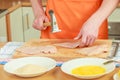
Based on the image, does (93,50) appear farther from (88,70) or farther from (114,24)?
(114,24)

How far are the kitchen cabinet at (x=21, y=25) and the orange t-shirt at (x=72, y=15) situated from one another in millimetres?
1118

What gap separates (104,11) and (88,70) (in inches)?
17.4

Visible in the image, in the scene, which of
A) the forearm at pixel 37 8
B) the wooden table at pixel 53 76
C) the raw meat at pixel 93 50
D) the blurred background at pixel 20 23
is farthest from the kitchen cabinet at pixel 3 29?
the wooden table at pixel 53 76

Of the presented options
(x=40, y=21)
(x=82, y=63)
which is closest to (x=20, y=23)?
(x=40, y=21)

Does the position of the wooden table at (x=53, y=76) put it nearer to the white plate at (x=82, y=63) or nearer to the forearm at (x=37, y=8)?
the white plate at (x=82, y=63)

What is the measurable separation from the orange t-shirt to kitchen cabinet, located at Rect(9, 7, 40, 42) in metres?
1.12

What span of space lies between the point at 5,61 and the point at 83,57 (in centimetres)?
33

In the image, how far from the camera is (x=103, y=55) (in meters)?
1.20

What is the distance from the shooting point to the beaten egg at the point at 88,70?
1004 millimetres

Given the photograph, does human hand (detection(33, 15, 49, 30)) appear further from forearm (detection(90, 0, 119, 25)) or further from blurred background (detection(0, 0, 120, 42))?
blurred background (detection(0, 0, 120, 42))

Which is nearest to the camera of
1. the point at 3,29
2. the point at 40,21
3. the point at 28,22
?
the point at 40,21

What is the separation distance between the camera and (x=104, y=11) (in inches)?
54.4

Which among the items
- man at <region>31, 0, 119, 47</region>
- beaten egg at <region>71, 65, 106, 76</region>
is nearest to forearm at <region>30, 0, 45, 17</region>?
man at <region>31, 0, 119, 47</region>

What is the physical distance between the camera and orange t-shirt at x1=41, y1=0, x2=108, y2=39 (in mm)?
1514
